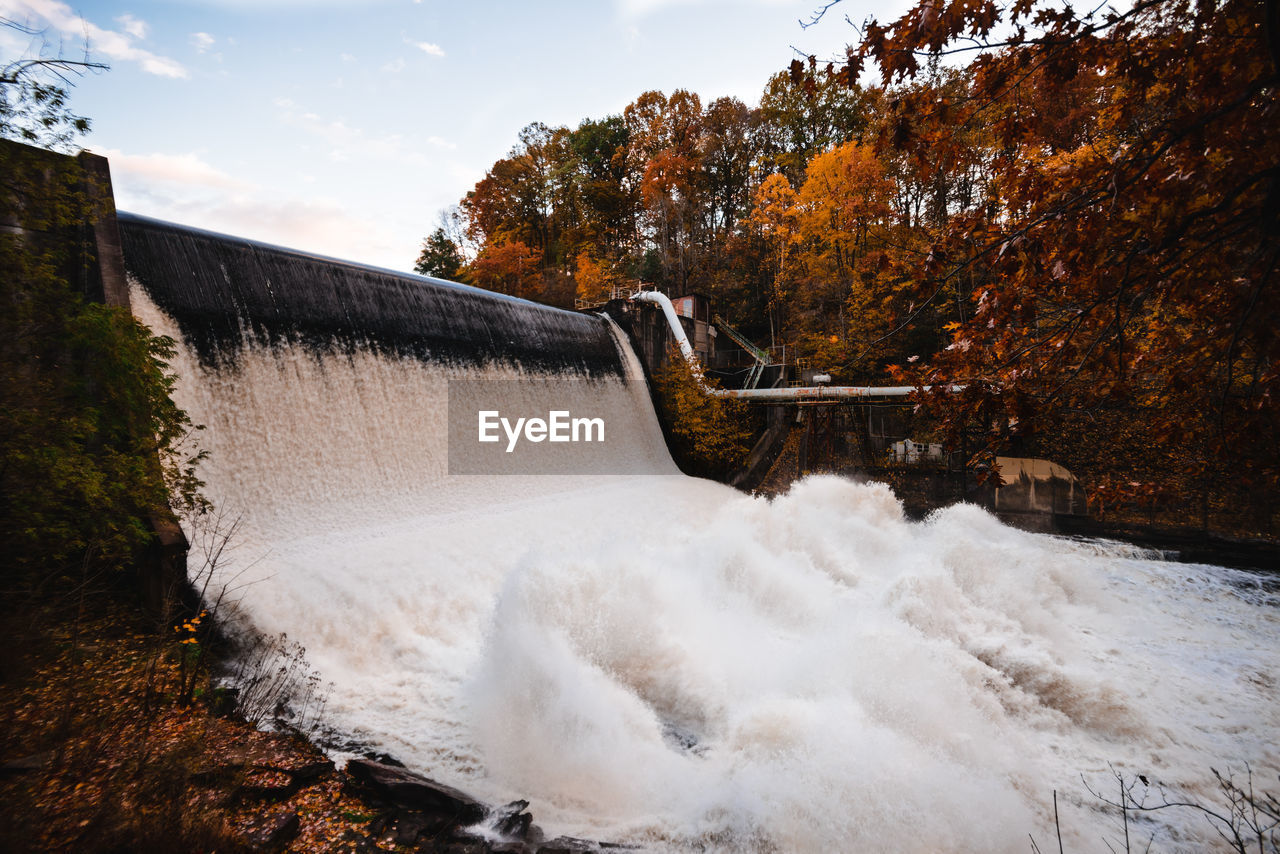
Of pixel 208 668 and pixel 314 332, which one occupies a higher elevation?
pixel 314 332

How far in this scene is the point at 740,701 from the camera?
4.70m

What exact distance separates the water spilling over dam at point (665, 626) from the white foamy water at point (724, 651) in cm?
3

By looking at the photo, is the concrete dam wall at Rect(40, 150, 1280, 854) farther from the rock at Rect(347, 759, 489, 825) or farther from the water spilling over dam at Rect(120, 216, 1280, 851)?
the rock at Rect(347, 759, 489, 825)

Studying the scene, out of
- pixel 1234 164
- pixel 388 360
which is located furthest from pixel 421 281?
pixel 1234 164

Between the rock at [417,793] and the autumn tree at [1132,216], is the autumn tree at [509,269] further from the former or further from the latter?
the autumn tree at [1132,216]

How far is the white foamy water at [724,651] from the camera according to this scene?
12.1ft

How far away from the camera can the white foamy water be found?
3.67 m

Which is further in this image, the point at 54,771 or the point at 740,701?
the point at 740,701

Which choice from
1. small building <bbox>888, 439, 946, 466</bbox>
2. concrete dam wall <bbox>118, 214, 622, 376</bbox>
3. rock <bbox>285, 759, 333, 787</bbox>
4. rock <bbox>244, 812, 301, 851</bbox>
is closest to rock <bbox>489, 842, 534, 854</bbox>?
rock <bbox>244, 812, 301, 851</bbox>

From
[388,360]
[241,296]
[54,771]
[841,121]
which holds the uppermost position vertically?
[841,121]

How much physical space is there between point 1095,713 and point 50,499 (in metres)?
9.57

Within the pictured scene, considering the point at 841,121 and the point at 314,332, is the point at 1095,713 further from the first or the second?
the point at 841,121

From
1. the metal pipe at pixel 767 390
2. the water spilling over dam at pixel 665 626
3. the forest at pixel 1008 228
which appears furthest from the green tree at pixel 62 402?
the metal pipe at pixel 767 390

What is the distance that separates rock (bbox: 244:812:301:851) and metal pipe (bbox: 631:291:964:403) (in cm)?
1134
